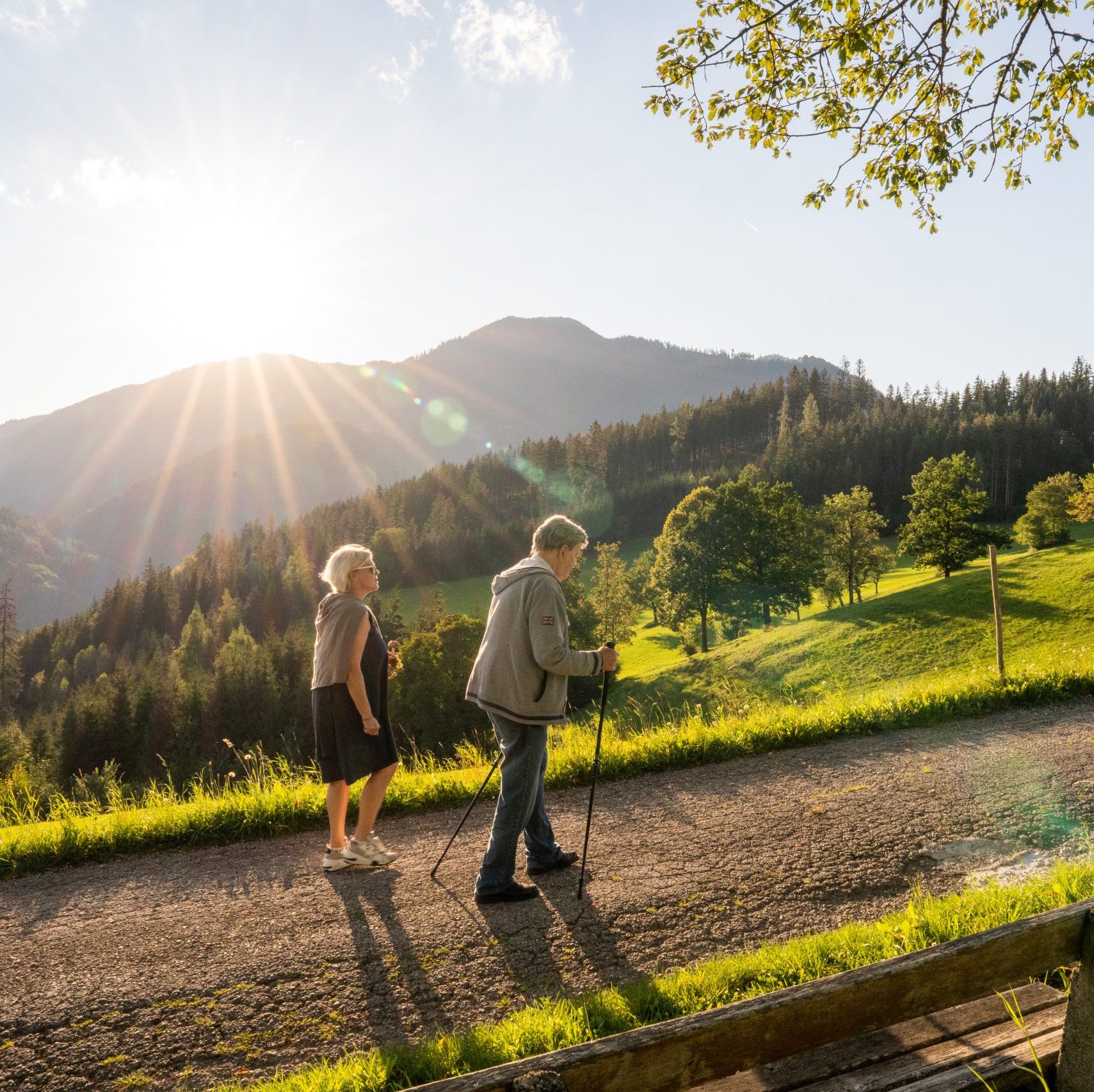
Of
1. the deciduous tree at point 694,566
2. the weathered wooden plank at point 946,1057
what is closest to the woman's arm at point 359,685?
the weathered wooden plank at point 946,1057

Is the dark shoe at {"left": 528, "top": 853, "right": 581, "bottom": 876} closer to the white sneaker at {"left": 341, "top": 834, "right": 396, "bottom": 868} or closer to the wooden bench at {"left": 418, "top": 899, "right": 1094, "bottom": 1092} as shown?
the white sneaker at {"left": 341, "top": 834, "right": 396, "bottom": 868}

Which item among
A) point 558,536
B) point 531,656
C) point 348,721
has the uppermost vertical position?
point 558,536

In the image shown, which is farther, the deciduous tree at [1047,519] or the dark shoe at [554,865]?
the deciduous tree at [1047,519]

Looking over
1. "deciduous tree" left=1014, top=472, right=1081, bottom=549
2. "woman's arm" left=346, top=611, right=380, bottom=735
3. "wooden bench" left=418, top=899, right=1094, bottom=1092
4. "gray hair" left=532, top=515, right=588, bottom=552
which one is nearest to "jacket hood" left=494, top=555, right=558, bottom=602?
"gray hair" left=532, top=515, right=588, bottom=552

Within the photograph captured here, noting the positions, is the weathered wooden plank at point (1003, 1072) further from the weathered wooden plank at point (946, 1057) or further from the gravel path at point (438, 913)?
the gravel path at point (438, 913)

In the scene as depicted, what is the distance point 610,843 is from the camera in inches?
247

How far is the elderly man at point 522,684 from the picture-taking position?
5.25 m

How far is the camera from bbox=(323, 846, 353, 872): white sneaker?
5.97 m

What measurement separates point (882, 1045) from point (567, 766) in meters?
5.72

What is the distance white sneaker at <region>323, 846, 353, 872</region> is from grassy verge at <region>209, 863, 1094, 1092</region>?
2.47 meters

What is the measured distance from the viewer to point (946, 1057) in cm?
261

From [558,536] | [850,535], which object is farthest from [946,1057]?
[850,535]

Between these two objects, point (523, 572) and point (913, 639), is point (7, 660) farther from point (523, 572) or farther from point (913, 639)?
point (523, 572)

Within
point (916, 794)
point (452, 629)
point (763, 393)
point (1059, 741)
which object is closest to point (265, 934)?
point (916, 794)
